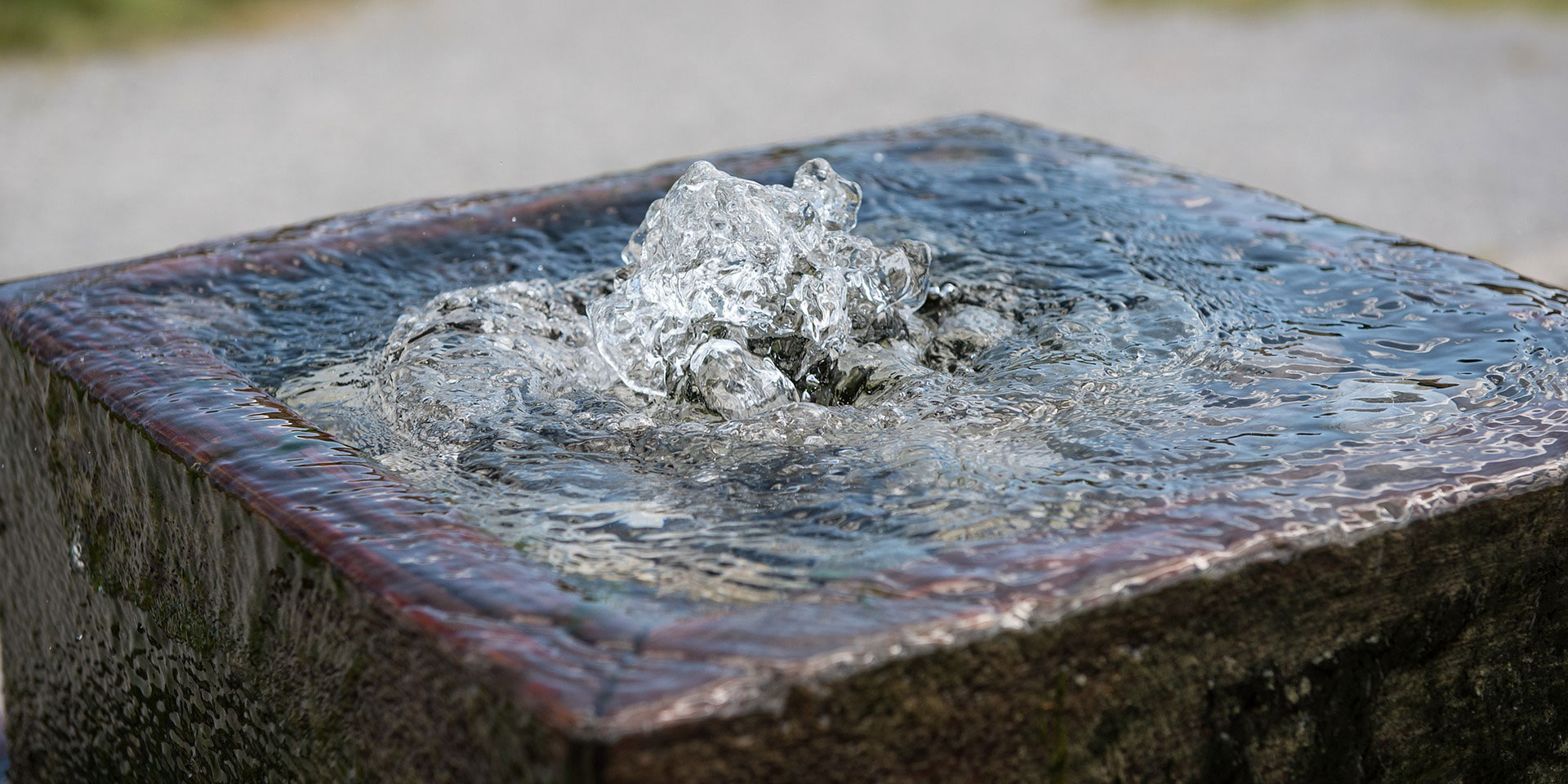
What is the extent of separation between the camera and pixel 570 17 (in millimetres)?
8062

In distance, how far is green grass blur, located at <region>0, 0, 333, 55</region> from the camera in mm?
7445

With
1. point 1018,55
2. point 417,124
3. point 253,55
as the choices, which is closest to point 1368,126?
point 1018,55

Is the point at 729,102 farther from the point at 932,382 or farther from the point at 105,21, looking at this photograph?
the point at 932,382

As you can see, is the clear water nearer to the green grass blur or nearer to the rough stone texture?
the rough stone texture

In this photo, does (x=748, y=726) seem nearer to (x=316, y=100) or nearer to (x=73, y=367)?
(x=73, y=367)

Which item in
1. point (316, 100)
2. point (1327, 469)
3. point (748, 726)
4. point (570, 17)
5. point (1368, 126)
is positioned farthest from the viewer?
point (570, 17)

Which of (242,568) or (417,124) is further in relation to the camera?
(417,124)

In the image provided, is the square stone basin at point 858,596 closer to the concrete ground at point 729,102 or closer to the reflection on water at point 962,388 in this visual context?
the reflection on water at point 962,388

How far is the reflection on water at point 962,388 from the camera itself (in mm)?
1093

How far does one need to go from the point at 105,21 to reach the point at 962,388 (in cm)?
741

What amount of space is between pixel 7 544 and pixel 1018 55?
236 inches

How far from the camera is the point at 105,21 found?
7.66 m

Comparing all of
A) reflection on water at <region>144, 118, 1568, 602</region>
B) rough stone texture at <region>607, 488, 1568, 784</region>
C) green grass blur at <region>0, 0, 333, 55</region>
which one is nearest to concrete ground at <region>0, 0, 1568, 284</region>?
green grass blur at <region>0, 0, 333, 55</region>

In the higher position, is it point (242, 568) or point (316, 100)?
point (242, 568)
